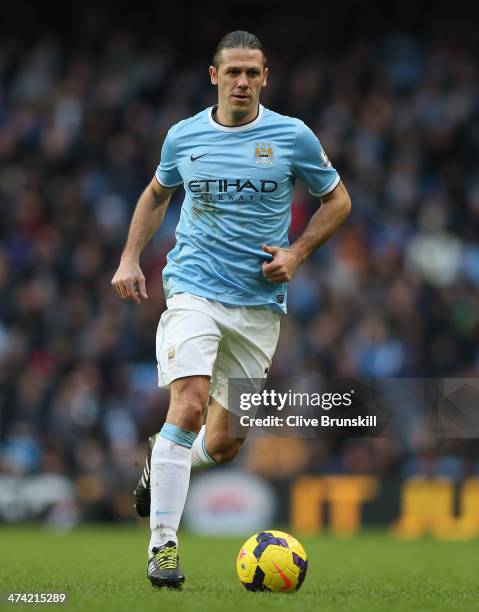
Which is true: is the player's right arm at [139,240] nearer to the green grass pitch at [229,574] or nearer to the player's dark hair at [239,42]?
the player's dark hair at [239,42]

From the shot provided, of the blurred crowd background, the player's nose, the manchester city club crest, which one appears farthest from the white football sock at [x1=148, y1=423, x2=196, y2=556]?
the blurred crowd background

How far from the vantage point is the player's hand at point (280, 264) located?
20.8ft

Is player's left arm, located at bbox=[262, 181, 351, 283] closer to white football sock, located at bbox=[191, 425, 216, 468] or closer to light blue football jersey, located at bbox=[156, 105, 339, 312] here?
light blue football jersey, located at bbox=[156, 105, 339, 312]

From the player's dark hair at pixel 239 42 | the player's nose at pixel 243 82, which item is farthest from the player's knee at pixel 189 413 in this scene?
the player's dark hair at pixel 239 42

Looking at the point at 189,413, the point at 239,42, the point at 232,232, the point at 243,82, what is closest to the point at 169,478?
the point at 189,413

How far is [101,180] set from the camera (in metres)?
17.6

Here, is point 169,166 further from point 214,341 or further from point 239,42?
point 214,341

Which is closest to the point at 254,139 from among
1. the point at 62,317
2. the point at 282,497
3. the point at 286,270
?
the point at 286,270

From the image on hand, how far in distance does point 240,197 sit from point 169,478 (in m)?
1.44

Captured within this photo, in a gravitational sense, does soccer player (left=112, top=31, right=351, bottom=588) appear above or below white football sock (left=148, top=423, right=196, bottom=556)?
above

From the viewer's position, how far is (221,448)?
6.84 meters

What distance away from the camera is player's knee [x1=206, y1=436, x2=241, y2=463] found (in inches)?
269

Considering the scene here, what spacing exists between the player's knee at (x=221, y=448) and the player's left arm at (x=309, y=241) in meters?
0.95

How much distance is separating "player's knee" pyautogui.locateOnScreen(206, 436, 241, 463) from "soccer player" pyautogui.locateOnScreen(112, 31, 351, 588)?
0.18 m
